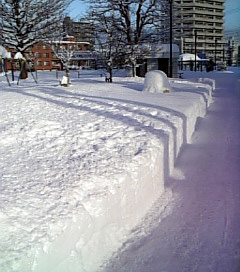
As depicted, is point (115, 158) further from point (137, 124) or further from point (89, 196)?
point (137, 124)

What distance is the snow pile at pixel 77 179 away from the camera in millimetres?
2877

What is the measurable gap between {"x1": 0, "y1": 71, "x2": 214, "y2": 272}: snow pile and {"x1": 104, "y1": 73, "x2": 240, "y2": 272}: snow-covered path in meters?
0.27

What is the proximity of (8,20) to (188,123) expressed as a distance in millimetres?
23584

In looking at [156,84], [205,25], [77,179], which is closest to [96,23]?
[156,84]

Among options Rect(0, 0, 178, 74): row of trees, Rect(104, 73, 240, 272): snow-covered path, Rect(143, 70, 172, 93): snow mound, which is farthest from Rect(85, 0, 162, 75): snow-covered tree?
Rect(104, 73, 240, 272): snow-covered path

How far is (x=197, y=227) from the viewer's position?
12.7 ft

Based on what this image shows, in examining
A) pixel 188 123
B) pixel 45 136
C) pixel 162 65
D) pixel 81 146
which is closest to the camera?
pixel 81 146

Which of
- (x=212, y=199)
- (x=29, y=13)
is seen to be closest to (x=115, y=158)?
(x=212, y=199)

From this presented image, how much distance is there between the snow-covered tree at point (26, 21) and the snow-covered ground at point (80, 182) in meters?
21.7

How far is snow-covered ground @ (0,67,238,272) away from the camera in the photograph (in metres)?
2.89

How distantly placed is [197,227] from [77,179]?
153cm

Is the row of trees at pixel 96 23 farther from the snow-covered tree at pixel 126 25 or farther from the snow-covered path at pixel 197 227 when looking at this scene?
the snow-covered path at pixel 197 227

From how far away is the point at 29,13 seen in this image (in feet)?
88.9

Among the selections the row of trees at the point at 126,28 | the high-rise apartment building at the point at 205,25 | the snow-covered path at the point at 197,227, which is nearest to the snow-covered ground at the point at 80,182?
the snow-covered path at the point at 197,227
